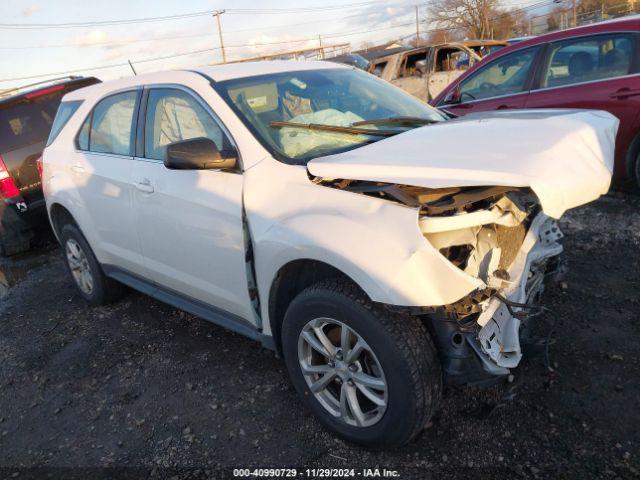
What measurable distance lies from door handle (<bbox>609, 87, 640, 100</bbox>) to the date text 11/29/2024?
432cm

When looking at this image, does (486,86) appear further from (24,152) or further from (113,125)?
(24,152)

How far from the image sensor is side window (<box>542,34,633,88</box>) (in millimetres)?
4895

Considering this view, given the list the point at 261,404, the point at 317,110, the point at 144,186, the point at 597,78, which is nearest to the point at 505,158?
the point at 317,110

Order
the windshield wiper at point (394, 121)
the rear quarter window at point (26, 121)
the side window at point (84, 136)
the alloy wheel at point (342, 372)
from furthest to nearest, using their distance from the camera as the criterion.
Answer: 1. the rear quarter window at point (26, 121)
2. the side window at point (84, 136)
3. the windshield wiper at point (394, 121)
4. the alloy wheel at point (342, 372)

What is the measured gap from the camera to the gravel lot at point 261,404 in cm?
240

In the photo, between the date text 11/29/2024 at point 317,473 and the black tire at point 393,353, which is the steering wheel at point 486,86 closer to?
the black tire at point 393,353

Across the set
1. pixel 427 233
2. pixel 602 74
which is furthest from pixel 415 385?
pixel 602 74

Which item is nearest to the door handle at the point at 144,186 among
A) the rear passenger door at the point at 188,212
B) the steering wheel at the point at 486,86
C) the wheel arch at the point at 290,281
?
the rear passenger door at the point at 188,212

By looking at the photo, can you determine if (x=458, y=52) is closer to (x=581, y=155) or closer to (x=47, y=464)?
(x=581, y=155)

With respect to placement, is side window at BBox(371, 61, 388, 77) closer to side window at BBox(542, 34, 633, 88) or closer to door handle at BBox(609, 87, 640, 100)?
side window at BBox(542, 34, 633, 88)

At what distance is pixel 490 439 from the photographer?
8.05 ft

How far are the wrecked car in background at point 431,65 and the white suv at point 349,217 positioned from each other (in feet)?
27.7

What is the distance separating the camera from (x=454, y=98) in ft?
19.9

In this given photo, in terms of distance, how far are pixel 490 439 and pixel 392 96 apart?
2307 millimetres
